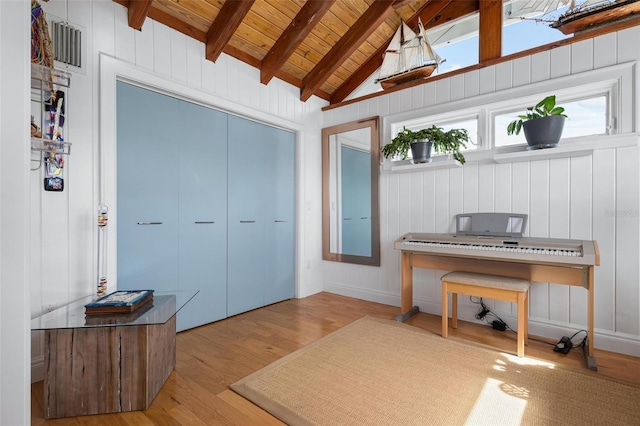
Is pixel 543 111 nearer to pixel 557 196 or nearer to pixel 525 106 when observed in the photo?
pixel 525 106

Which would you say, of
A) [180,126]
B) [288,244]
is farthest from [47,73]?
[288,244]

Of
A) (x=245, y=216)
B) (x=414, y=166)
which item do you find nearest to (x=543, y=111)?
(x=414, y=166)

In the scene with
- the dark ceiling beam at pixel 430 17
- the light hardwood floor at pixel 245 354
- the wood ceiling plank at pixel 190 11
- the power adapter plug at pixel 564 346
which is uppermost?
the dark ceiling beam at pixel 430 17

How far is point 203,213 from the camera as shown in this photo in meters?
2.86

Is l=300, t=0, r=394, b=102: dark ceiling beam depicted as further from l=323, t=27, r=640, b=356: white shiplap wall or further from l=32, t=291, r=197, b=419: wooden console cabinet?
l=32, t=291, r=197, b=419: wooden console cabinet

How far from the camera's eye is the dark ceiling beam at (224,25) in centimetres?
248

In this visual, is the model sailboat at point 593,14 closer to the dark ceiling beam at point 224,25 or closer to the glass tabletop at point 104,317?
the dark ceiling beam at point 224,25

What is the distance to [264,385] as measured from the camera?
6.04 ft

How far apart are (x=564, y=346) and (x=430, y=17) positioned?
321 centimetres

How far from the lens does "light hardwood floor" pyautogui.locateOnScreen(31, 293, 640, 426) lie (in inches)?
62.2

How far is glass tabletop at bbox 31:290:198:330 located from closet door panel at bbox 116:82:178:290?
1.78 ft

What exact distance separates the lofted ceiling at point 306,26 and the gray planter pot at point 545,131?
2.76 feet

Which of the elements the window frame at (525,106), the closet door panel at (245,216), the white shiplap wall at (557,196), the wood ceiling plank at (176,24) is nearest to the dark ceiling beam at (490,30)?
the white shiplap wall at (557,196)

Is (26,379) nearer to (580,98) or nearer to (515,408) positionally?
(515,408)
